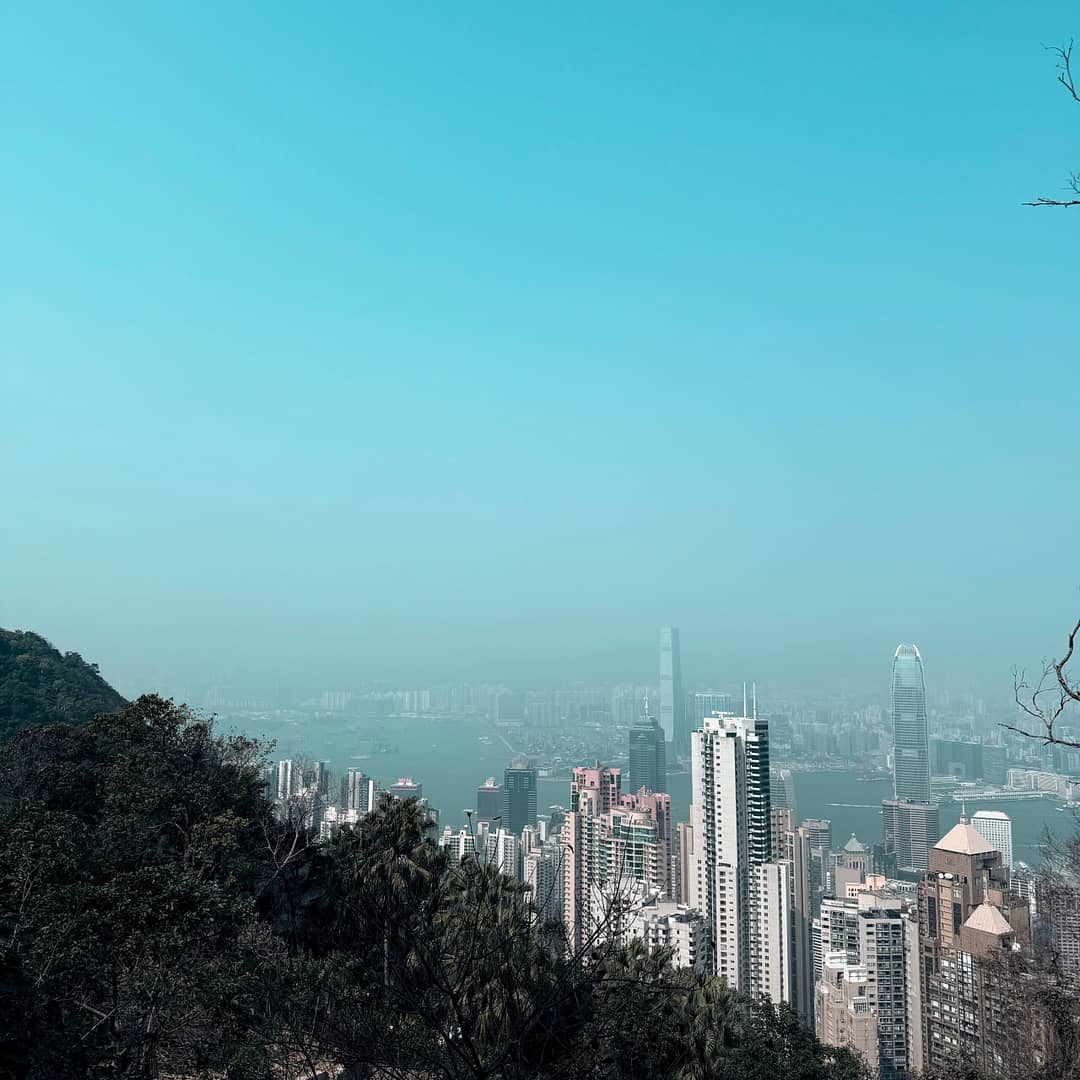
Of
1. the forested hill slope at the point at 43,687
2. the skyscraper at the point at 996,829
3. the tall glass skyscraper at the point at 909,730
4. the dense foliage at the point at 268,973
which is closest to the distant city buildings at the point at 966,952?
the dense foliage at the point at 268,973

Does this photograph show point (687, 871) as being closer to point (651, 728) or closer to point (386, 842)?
point (386, 842)

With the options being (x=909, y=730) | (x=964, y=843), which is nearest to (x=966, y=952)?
(x=964, y=843)

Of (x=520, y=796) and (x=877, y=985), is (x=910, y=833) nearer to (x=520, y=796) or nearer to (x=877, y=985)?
(x=520, y=796)

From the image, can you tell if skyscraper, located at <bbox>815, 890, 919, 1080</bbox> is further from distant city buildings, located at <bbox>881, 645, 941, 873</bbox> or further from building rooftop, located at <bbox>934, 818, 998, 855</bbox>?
distant city buildings, located at <bbox>881, 645, 941, 873</bbox>

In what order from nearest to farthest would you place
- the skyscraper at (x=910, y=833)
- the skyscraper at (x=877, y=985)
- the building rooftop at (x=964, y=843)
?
the skyscraper at (x=877, y=985) < the building rooftop at (x=964, y=843) < the skyscraper at (x=910, y=833)

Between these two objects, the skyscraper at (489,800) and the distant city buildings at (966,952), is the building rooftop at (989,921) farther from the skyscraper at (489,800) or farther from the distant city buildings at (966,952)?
the skyscraper at (489,800)

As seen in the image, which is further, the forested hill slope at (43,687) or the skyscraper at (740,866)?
the skyscraper at (740,866)

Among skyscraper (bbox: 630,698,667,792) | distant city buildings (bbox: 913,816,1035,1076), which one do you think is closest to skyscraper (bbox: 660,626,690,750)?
skyscraper (bbox: 630,698,667,792)
